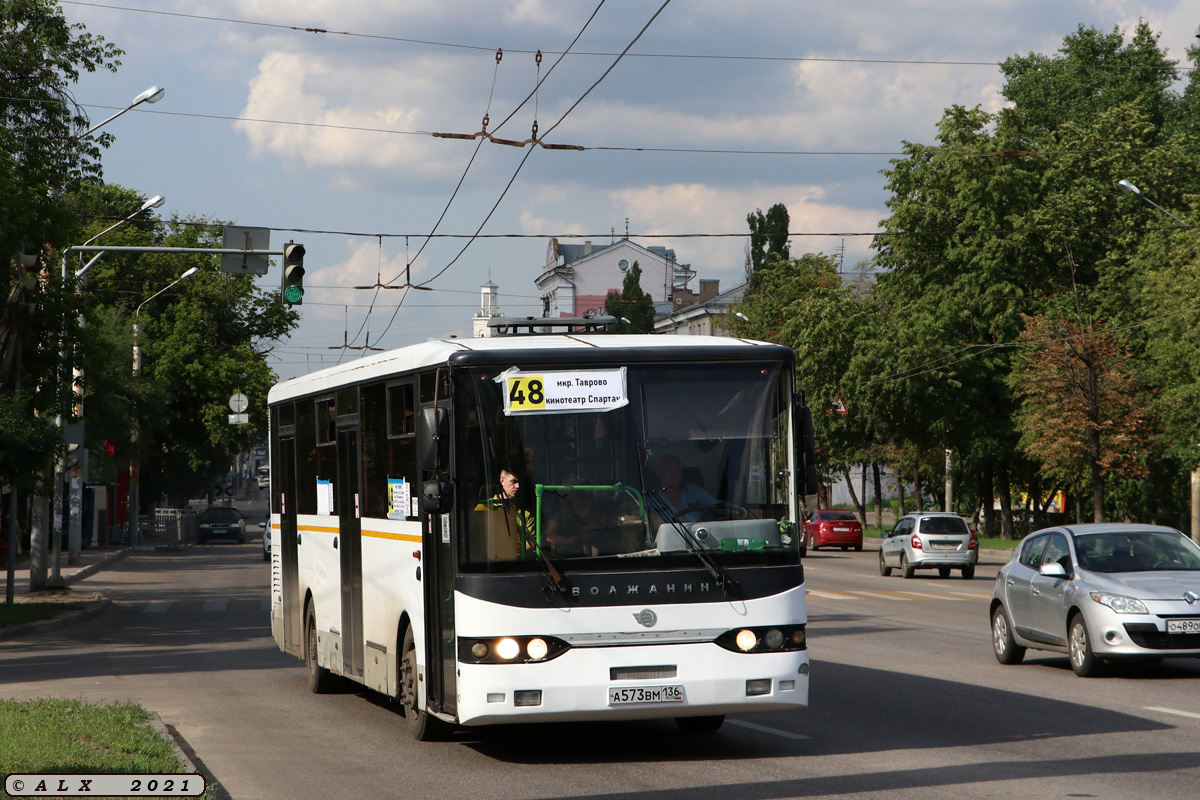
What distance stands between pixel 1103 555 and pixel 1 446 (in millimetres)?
14434

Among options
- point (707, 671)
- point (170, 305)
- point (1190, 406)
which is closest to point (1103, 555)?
point (707, 671)

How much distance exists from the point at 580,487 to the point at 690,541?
31.1 inches

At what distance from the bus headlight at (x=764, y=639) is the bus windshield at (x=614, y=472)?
439mm

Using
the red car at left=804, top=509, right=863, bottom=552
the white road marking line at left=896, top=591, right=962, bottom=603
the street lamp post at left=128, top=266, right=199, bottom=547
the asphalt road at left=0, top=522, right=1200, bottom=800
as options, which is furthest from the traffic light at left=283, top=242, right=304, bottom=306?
the red car at left=804, top=509, right=863, bottom=552

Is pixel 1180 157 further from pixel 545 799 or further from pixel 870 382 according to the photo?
pixel 545 799

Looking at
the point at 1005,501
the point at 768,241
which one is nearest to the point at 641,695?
the point at 1005,501

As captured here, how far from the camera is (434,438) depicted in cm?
920

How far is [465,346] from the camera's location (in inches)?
392

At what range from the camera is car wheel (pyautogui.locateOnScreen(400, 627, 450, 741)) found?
1053 centimetres

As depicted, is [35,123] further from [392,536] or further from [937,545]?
[937,545]

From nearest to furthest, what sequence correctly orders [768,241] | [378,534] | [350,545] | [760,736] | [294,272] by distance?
1. [760,736]
2. [378,534]
3. [350,545]
4. [294,272]
5. [768,241]

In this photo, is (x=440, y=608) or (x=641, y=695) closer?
(x=641, y=695)

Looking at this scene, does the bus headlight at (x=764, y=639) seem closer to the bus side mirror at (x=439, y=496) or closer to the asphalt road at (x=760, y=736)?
the asphalt road at (x=760, y=736)

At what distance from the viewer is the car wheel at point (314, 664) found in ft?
45.7
